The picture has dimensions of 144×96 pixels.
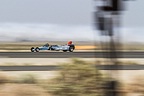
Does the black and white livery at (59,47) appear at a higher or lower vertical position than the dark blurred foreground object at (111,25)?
lower

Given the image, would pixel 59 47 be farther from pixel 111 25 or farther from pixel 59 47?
pixel 111 25

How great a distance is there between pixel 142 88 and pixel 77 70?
7.38 feet

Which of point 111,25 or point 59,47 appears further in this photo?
point 59,47

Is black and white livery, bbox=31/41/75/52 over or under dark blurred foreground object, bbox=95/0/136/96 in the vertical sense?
under

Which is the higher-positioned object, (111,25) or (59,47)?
(111,25)

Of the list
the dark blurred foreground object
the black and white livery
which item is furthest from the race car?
the dark blurred foreground object

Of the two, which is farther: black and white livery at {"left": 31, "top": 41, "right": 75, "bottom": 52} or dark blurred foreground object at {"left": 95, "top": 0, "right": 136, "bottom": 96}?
A: black and white livery at {"left": 31, "top": 41, "right": 75, "bottom": 52}

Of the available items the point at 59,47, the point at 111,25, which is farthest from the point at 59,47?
the point at 111,25

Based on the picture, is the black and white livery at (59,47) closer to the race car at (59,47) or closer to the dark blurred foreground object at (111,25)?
the race car at (59,47)

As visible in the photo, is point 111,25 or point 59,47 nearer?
point 111,25

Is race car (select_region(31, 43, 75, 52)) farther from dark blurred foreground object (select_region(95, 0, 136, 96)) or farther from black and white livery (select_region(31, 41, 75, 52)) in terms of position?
dark blurred foreground object (select_region(95, 0, 136, 96))

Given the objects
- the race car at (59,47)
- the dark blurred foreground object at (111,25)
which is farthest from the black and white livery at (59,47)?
the dark blurred foreground object at (111,25)

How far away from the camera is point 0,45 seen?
213 ft

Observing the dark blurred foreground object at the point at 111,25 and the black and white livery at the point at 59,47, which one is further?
the black and white livery at the point at 59,47
